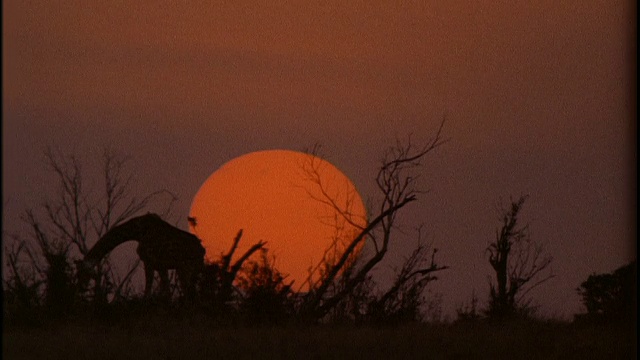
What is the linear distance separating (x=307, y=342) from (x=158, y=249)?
4789 mm

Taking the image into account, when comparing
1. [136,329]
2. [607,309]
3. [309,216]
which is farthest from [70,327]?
[607,309]

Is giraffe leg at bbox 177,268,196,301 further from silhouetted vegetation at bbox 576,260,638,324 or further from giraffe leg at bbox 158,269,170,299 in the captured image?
silhouetted vegetation at bbox 576,260,638,324

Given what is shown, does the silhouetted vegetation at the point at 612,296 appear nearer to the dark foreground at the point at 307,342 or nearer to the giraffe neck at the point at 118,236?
the dark foreground at the point at 307,342

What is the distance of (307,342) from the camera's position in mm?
13109

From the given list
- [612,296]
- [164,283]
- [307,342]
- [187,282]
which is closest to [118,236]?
Answer: [164,283]

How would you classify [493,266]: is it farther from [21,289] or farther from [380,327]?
[21,289]

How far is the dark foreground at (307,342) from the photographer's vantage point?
12492mm

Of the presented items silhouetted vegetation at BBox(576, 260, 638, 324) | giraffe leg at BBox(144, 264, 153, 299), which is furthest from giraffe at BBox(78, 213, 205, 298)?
silhouetted vegetation at BBox(576, 260, 638, 324)

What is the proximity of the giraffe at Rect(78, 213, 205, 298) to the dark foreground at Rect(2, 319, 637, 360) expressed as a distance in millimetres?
1910

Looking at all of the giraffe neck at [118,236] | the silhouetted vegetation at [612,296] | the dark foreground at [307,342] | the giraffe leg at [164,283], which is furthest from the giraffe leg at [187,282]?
the silhouetted vegetation at [612,296]

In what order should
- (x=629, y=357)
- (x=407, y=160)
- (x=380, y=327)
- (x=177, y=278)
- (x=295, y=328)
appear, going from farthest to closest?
(x=407, y=160) < (x=177, y=278) < (x=380, y=327) < (x=295, y=328) < (x=629, y=357)

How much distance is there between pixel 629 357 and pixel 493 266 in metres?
5.85

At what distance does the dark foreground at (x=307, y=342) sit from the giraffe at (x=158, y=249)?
1910 mm

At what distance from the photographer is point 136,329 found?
14648mm
